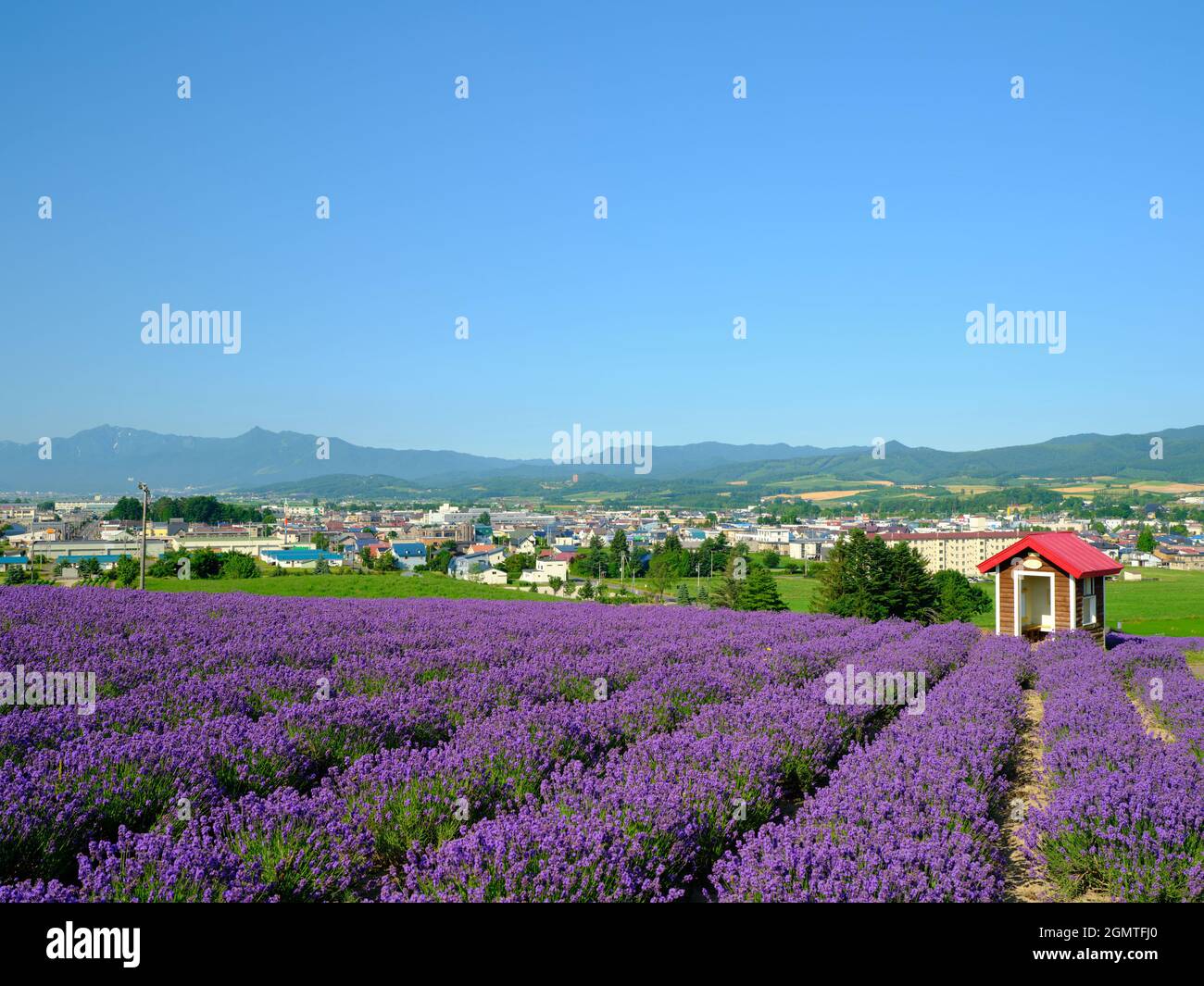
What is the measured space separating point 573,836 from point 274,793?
4.50ft

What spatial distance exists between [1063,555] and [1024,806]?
9.19 metres

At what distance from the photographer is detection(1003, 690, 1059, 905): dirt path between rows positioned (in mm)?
3842

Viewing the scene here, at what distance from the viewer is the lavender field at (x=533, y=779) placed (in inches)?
118

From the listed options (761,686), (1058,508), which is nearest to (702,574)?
(761,686)

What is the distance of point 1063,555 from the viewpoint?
12.9 meters

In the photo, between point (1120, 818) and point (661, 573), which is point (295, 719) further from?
point (661, 573)

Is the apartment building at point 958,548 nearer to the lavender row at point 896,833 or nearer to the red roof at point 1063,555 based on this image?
the red roof at point 1063,555

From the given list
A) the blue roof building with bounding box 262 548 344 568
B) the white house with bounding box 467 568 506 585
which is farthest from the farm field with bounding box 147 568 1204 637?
the blue roof building with bounding box 262 548 344 568

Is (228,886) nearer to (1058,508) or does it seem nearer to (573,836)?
(573,836)

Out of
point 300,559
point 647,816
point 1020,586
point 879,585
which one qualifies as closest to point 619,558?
point 300,559

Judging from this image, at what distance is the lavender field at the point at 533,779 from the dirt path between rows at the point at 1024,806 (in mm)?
72
